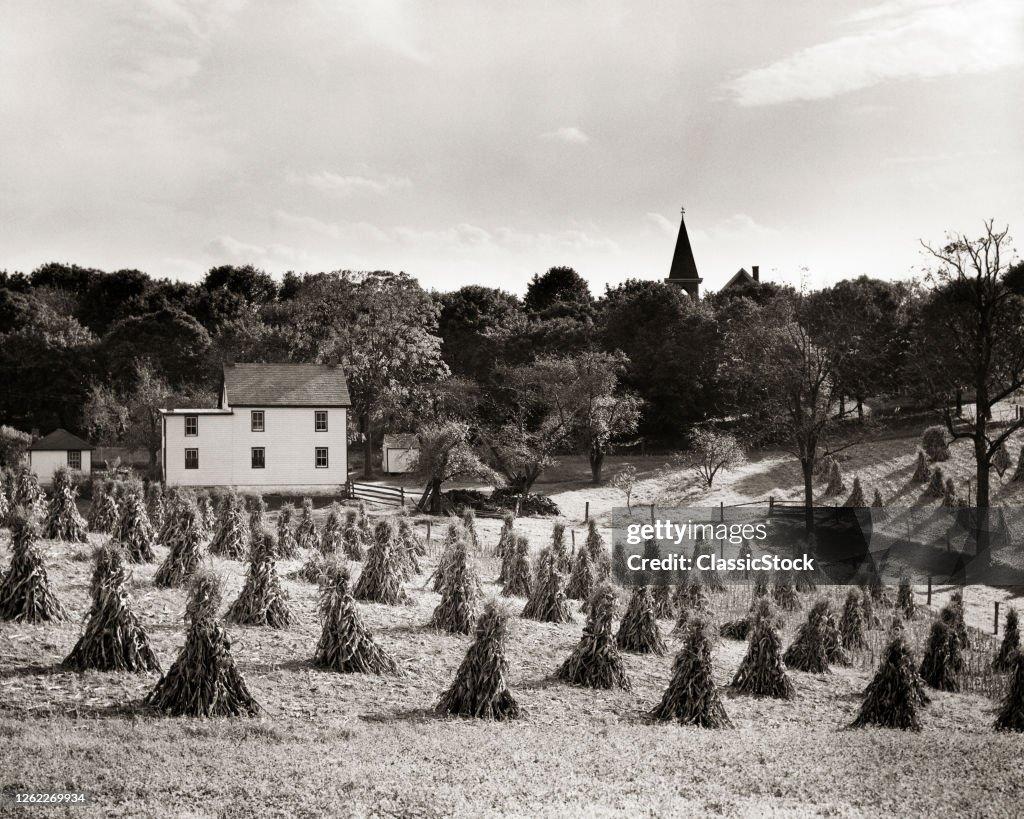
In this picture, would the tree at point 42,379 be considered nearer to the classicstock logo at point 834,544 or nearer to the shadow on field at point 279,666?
the classicstock logo at point 834,544

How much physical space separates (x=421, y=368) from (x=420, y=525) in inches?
773

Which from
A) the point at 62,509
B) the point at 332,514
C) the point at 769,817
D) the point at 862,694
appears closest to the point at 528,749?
the point at 769,817

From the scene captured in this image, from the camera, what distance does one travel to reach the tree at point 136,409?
147ft

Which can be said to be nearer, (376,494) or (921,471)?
(921,471)

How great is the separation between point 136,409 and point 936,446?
121 feet

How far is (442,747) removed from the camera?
9812mm

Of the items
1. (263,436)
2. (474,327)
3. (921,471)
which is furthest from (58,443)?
(921,471)

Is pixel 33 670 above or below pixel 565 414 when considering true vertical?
below

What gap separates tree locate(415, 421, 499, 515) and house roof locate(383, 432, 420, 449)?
733 cm

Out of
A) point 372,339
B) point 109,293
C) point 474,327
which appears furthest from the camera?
point 109,293

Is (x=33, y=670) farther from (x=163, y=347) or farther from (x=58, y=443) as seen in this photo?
(x=163, y=347)

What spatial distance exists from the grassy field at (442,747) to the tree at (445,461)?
67.7 feet

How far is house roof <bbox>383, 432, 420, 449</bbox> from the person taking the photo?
45.6 metres

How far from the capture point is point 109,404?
49094 millimetres
